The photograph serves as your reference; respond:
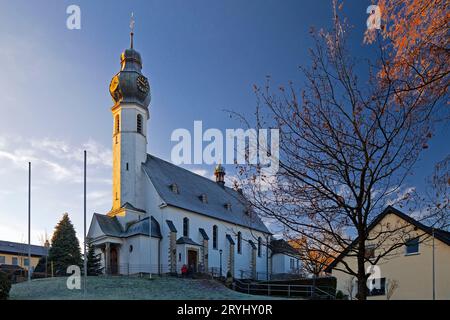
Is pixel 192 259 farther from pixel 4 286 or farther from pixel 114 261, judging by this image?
pixel 4 286

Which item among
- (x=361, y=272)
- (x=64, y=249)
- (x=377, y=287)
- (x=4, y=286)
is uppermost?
(x=361, y=272)

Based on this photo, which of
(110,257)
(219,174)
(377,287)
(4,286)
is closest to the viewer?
(4,286)

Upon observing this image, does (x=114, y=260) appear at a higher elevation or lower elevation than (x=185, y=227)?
lower

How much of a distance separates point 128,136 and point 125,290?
19.2m

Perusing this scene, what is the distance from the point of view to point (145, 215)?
130 ft

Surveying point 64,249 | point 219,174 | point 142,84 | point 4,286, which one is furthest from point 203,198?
point 4,286

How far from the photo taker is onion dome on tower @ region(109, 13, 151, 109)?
133 ft

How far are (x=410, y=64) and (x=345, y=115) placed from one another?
1.35 meters

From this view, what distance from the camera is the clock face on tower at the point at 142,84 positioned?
134ft

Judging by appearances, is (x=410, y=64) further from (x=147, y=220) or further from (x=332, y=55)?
(x=147, y=220)

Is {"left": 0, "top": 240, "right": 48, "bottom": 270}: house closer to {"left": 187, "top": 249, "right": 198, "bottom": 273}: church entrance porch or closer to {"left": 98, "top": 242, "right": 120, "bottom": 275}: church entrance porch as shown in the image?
{"left": 98, "top": 242, "right": 120, "bottom": 275}: church entrance porch

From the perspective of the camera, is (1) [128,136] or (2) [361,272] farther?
(1) [128,136]

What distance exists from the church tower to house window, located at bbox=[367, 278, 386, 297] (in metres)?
22.2
